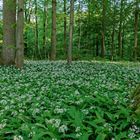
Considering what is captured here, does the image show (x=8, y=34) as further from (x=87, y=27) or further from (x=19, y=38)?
(x=87, y=27)

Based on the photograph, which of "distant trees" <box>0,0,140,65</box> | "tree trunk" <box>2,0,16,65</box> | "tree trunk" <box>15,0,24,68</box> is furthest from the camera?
"distant trees" <box>0,0,140,65</box>

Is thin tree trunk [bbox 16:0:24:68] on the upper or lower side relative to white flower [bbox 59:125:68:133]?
upper

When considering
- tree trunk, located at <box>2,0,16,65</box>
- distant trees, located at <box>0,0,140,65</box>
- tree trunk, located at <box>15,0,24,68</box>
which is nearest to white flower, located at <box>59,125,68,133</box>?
tree trunk, located at <box>15,0,24,68</box>

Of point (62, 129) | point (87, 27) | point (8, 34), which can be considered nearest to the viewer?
point (62, 129)

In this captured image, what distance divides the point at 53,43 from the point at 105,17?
1484 cm

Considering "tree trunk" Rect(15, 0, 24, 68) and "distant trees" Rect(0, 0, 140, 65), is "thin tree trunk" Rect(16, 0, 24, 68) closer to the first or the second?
"tree trunk" Rect(15, 0, 24, 68)

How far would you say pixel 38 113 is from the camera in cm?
648

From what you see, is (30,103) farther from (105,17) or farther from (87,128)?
(105,17)

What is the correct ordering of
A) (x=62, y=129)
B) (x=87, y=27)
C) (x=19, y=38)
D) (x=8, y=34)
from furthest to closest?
(x=87, y=27) → (x=8, y=34) → (x=19, y=38) → (x=62, y=129)

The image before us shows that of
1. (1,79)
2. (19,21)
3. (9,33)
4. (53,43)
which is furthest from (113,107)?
(53,43)

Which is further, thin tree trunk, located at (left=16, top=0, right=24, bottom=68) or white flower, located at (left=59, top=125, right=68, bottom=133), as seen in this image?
thin tree trunk, located at (left=16, top=0, right=24, bottom=68)

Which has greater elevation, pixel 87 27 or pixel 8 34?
pixel 87 27

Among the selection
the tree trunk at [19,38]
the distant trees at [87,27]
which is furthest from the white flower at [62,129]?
the distant trees at [87,27]

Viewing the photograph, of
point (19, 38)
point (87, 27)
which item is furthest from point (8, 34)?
point (87, 27)
